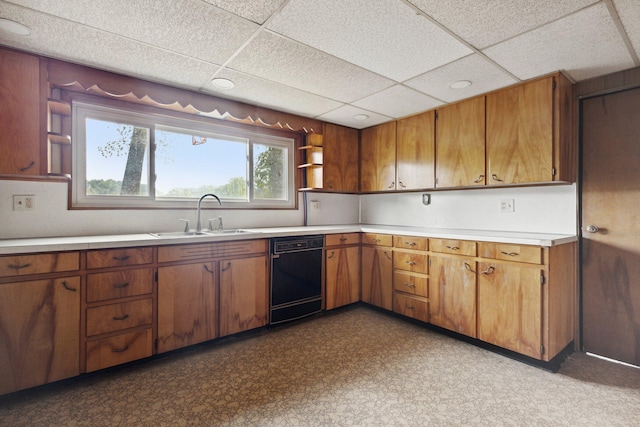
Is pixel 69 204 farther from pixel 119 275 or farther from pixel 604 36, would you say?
pixel 604 36

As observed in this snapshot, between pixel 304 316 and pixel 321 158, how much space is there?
1814 mm

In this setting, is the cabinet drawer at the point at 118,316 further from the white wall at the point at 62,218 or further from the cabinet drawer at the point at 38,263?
the white wall at the point at 62,218

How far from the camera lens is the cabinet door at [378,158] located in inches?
142

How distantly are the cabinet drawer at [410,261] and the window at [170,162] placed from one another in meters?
1.43

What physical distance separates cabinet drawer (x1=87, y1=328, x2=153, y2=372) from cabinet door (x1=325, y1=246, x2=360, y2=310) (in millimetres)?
1721

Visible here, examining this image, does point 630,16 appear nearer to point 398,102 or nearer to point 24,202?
point 398,102

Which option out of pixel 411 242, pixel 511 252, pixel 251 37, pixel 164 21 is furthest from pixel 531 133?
pixel 164 21

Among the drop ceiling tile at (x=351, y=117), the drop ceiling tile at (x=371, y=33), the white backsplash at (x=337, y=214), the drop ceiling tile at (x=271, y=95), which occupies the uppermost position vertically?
the drop ceiling tile at (x=351, y=117)

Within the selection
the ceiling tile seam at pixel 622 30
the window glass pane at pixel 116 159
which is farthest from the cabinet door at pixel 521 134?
the window glass pane at pixel 116 159

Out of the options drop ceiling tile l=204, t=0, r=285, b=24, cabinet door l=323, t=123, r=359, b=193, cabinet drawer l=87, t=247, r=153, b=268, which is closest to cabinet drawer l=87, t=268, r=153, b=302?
cabinet drawer l=87, t=247, r=153, b=268

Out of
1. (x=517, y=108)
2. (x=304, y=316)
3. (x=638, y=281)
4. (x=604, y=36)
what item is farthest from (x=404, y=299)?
(x=604, y=36)

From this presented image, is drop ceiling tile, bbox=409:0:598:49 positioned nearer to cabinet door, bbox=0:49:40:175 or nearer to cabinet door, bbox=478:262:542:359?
cabinet door, bbox=478:262:542:359

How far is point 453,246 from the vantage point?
8.71 ft

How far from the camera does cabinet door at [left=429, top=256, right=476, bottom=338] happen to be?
2.55 meters
